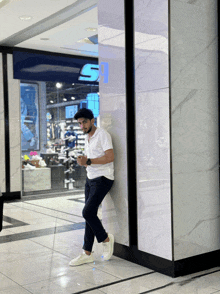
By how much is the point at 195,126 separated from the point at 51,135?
19.7ft

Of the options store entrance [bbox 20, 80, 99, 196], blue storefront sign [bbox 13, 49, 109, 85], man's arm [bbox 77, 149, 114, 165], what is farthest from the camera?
store entrance [bbox 20, 80, 99, 196]

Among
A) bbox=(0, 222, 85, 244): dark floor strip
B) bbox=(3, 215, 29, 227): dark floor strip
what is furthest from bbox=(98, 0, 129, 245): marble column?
bbox=(3, 215, 29, 227): dark floor strip

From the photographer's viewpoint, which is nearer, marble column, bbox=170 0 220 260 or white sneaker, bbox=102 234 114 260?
marble column, bbox=170 0 220 260

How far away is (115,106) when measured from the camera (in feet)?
13.0

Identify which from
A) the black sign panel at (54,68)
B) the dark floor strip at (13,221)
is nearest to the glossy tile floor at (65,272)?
Result: the dark floor strip at (13,221)

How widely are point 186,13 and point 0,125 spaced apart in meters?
5.67

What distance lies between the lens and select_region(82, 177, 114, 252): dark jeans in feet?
12.1

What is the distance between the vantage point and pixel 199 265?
138 inches

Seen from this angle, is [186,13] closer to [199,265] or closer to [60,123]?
[199,265]

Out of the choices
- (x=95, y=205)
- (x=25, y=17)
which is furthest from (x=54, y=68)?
(x=95, y=205)

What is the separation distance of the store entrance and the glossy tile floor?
3313 millimetres

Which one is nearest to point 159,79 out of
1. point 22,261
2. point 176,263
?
point 176,263

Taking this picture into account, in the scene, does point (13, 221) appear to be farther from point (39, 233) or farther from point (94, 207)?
point (94, 207)

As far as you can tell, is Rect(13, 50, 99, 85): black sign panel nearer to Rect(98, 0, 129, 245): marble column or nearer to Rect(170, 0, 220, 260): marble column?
Rect(98, 0, 129, 245): marble column
